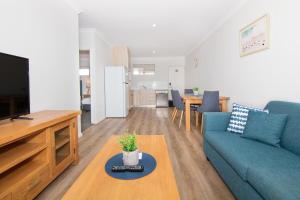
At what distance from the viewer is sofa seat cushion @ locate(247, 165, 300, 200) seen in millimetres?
952

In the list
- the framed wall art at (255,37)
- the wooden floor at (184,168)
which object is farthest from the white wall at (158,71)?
the framed wall art at (255,37)

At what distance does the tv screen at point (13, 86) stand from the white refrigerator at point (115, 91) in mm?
3827

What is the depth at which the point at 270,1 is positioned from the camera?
235 cm

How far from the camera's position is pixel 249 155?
146 cm

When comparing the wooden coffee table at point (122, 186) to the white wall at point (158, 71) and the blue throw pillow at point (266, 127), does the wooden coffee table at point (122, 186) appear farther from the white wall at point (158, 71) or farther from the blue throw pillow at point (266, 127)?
the white wall at point (158, 71)

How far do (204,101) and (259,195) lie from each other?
2.59 m

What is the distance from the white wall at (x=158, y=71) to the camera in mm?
8977

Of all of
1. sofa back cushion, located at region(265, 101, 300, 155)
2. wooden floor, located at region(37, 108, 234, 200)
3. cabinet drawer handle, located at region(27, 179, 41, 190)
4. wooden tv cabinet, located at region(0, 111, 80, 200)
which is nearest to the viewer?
wooden tv cabinet, located at region(0, 111, 80, 200)

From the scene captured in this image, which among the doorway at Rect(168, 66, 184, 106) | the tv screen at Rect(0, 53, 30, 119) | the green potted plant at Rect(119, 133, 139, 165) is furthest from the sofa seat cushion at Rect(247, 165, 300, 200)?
the doorway at Rect(168, 66, 184, 106)

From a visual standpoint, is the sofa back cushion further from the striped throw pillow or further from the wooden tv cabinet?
the wooden tv cabinet

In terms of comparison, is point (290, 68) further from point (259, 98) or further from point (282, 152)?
point (282, 152)

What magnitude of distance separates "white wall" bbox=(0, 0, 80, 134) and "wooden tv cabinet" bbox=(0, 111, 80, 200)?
586 mm

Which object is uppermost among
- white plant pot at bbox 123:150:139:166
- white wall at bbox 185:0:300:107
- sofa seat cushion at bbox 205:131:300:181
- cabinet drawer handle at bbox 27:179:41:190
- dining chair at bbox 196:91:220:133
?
white wall at bbox 185:0:300:107

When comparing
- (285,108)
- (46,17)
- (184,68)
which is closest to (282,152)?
(285,108)
